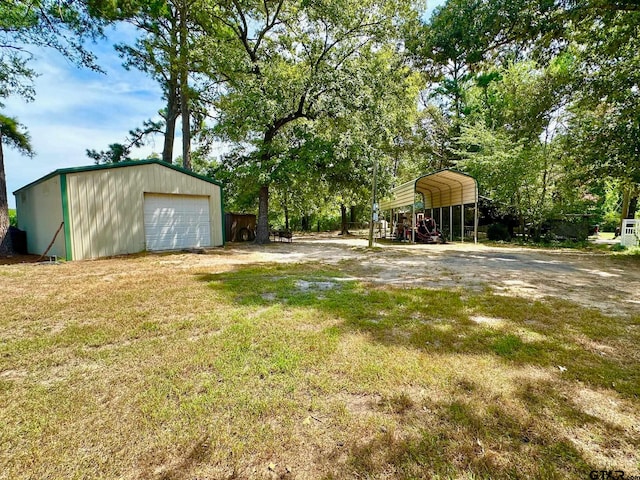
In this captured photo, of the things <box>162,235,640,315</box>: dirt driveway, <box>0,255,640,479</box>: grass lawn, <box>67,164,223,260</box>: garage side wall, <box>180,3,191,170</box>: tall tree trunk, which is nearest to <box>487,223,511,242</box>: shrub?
<box>162,235,640,315</box>: dirt driveway

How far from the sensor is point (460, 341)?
9.45 feet

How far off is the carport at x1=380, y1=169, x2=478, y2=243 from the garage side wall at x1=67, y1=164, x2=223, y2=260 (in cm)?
966

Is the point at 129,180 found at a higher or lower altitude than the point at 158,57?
lower

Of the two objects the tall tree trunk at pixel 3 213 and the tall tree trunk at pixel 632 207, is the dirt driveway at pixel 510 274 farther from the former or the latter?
the tall tree trunk at pixel 632 207

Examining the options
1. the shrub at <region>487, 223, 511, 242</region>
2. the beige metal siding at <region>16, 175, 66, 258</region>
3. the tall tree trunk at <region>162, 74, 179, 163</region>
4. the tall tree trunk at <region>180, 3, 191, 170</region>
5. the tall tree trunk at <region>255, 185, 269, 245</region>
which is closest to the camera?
the beige metal siding at <region>16, 175, 66, 258</region>

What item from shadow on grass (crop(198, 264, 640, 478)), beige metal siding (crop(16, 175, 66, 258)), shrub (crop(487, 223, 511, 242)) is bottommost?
shadow on grass (crop(198, 264, 640, 478))

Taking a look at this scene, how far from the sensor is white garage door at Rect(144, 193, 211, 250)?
10.1m

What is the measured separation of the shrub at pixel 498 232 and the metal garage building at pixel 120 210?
13.6 m

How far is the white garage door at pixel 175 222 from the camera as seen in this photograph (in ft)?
33.1

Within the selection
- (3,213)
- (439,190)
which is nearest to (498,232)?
(439,190)

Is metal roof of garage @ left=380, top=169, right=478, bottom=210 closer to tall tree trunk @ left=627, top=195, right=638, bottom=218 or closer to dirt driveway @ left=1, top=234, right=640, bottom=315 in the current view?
dirt driveway @ left=1, top=234, right=640, bottom=315

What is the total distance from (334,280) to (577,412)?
405 cm

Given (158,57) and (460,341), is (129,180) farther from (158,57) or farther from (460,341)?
(460,341)

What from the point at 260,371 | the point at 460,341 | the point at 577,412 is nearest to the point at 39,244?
the point at 260,371
